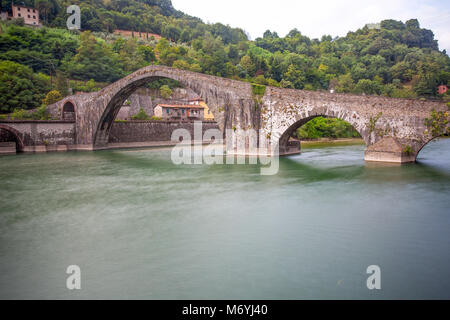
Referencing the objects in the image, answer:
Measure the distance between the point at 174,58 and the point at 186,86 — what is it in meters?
35.8

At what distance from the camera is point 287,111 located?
59.8 feet

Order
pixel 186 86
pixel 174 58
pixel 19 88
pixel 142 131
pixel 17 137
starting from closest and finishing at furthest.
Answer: pixel 186 86, pixel 17 137, pixel 142 131, pixel 19 88, pixel 174 58

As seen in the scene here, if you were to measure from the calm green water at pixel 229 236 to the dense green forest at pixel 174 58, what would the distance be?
88.4 feet

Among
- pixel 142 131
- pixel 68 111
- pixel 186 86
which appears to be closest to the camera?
pixel 186 86

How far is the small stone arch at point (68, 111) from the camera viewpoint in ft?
97.4

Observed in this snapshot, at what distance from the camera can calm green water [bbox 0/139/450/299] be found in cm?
516

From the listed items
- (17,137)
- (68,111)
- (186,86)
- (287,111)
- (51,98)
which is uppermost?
(51,98)

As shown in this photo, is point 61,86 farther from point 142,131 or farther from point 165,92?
point 142,131

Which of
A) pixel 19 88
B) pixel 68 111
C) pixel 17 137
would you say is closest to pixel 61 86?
pixel 19 88

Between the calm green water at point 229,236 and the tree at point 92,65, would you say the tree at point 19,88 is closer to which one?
the tree at point 92,65

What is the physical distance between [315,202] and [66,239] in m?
5.99

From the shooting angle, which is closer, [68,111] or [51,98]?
[68,111]
